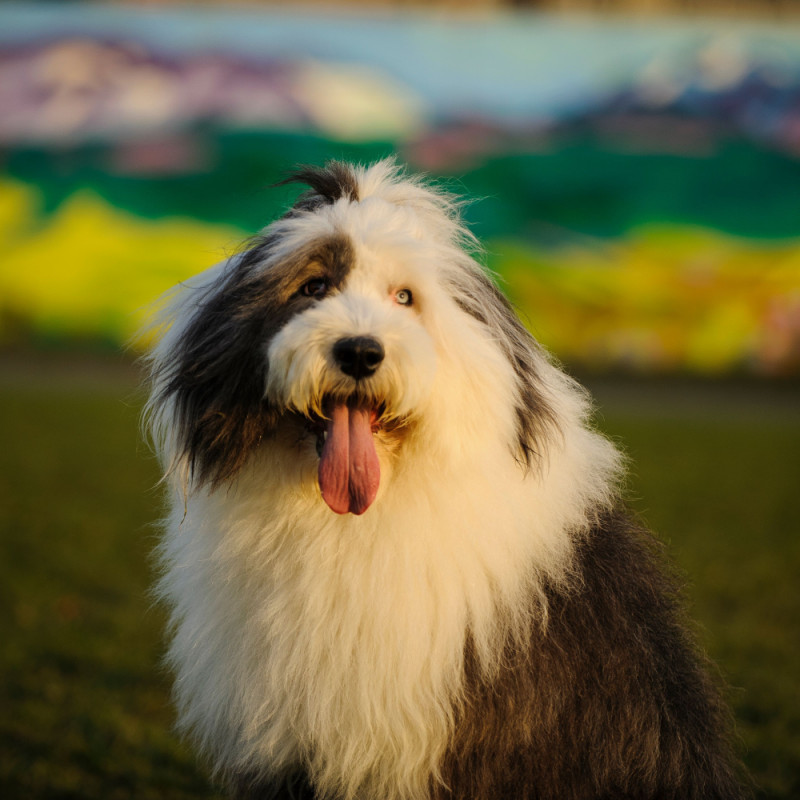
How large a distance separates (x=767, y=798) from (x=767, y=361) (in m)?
18.4

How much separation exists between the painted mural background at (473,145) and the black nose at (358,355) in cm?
1858

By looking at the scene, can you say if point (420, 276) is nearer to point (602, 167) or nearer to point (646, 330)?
point (646, 330)

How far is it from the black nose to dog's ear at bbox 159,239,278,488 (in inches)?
9.2

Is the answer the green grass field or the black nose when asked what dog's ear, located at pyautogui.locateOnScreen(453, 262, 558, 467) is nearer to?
the black nose

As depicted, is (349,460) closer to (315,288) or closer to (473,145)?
(315,288)

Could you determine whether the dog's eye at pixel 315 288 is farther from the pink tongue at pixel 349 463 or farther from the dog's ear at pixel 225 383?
the pink tongue at pixel 349 463

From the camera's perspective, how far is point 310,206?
2541mm

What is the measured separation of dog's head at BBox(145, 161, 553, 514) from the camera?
7.09 ft

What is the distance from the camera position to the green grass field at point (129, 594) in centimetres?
368

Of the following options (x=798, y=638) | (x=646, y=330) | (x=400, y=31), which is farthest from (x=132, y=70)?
(x=798, y=638)

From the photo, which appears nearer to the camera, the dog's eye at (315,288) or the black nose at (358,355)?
the black nose at (358,355)

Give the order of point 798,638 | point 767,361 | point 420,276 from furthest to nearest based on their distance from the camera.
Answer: point 767,361, point 798,638, point 420,276

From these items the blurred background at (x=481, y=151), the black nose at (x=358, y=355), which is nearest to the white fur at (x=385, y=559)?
the black nose at (x=358, y=355)

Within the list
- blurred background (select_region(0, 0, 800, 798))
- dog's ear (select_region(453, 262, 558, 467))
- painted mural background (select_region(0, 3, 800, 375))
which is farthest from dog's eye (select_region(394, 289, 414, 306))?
painted mural background (select_region(0, 3, 800, 375))
